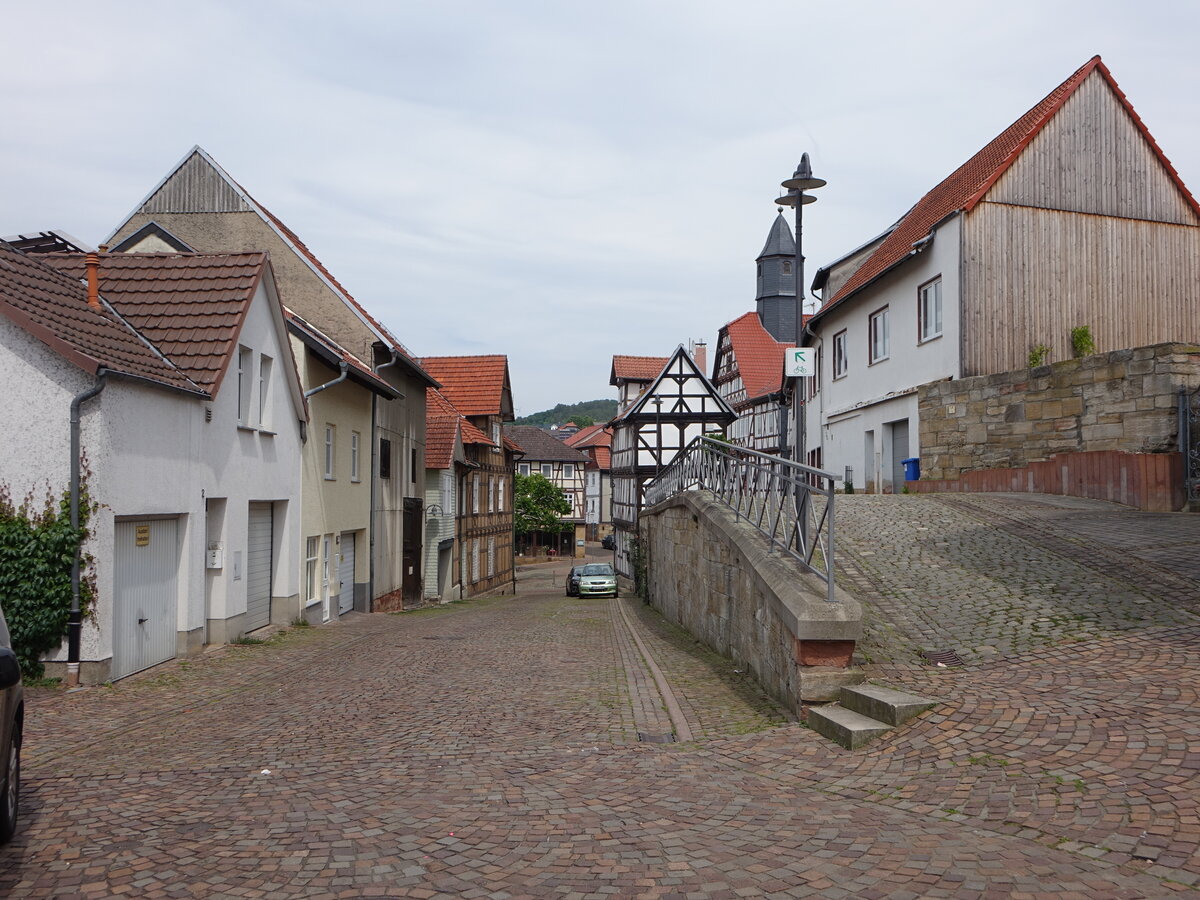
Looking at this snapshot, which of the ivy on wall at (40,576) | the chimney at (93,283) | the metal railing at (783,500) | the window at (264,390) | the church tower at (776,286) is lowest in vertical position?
the ivy on wall at (40,576)

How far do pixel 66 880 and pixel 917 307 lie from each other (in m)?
21.4

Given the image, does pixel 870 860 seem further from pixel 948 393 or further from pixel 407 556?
pixel 407 556

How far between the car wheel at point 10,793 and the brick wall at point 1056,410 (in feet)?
49.8

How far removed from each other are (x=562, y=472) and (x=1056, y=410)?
67.9m

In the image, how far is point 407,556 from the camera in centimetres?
2866

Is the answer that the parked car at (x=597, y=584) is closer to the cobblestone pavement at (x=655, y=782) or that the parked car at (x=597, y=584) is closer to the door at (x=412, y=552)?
the door at (x=412, y=552)

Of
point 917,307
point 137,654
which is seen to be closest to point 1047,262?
point 917,307

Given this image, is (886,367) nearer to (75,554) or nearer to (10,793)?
(75,554)

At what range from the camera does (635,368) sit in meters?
63.2

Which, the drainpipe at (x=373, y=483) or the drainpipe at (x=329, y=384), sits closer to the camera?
the drainpipe at (x=329, y=384)

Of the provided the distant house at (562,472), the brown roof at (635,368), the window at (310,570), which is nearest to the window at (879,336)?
the window at (310,570)

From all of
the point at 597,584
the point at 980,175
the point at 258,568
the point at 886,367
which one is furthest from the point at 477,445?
the point at 258,568

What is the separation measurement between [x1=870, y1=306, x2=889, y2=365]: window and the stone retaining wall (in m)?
9.87

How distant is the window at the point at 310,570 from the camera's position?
18906 mm
